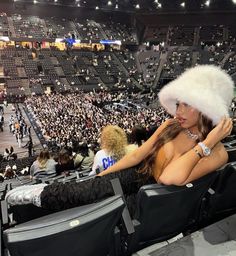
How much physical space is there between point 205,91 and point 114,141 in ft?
6.54

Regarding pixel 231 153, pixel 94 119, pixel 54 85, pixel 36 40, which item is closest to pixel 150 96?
pixel 54 85

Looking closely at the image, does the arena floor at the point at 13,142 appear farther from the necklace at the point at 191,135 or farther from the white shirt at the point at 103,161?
the necklace at the point at 191,135

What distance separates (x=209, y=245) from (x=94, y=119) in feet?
69.0

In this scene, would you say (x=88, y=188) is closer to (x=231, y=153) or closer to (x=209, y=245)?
(x=209, y=245)

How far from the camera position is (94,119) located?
23.0 m

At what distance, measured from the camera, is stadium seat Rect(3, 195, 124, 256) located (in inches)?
56.4

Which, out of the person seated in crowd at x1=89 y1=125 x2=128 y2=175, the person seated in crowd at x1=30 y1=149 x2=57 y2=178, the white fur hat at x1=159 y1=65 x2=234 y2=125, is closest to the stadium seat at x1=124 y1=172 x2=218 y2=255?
the white fur hat at x1=159 y1=65 x2=234 y2=125

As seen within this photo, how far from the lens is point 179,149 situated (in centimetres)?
214

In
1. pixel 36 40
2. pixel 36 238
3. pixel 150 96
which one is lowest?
pixel 150 96

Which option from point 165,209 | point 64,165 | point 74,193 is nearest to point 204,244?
point 165,209

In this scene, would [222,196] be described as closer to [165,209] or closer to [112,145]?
[165,209]

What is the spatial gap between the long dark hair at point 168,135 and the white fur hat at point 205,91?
70 mm

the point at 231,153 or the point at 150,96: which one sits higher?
the point at 231,153

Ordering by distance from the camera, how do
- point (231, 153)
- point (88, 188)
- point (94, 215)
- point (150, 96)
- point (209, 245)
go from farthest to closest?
point (150, 96) → point (231, 153) → point (209, 245) → point (88, 188) → point (94, 215)
